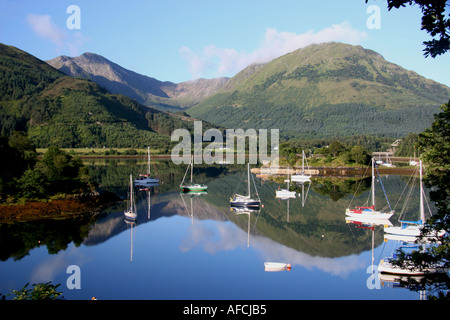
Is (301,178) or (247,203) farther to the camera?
(301,178)

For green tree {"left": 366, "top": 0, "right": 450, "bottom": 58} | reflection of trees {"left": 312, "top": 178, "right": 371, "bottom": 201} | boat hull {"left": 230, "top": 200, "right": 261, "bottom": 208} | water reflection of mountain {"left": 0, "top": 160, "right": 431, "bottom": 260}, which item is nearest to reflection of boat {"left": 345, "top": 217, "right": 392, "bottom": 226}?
water reflection of mountain {"left": 0, "top": 160, "right": 431, "bottom": 260}

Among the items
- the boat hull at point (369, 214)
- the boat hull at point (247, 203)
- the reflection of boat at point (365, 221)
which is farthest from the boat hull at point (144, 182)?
the reflection of boat at point (365, 221)

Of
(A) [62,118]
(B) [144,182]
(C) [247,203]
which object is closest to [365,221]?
(C) [247,203]

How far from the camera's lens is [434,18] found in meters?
8.80

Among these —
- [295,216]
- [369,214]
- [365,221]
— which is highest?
[369,214]

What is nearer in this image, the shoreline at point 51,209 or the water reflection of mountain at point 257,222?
the water reflection of mountain at point 257,222

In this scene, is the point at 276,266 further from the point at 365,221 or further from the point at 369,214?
the point at 369,214

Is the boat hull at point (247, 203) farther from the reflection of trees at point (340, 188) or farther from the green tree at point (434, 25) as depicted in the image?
the green tree at point (434, 25)

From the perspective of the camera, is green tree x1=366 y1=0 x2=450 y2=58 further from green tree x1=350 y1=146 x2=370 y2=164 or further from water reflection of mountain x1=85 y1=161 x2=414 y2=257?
green tree x1=350 y1=146 x2=370 y2=164

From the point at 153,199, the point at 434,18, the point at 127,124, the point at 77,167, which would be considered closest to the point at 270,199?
the point at 153,199

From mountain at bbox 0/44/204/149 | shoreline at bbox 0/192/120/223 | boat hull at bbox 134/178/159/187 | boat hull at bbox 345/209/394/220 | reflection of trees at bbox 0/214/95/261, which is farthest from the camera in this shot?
mountain at bbox 0/44/204/149

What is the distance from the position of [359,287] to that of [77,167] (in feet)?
137

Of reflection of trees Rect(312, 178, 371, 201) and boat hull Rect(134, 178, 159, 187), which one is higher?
boat hull Rect(134, 178, 159, 187)
